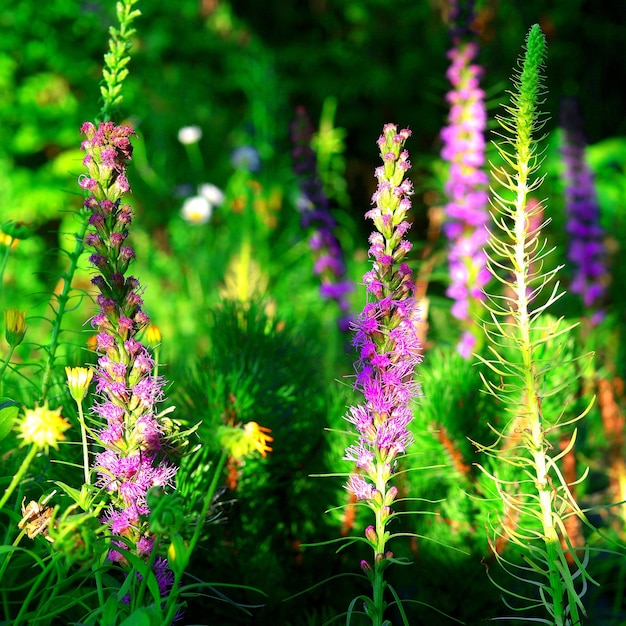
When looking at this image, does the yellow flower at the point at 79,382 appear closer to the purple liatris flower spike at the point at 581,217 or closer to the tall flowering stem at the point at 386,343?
the tall flowering stem at the point at 386,343

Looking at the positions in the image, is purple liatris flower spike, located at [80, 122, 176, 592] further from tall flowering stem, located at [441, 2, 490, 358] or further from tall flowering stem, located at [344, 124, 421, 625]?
tall flowering stem, located at [441, 2, 490, 358]

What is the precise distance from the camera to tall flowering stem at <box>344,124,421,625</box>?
2.48ft

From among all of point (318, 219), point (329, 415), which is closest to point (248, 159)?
point (318, 219)

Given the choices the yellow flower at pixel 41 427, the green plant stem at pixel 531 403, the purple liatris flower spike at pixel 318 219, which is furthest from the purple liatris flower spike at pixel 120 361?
the purple liatris flower spike at pixel 318 219

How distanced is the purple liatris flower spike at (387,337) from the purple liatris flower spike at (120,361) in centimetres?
21

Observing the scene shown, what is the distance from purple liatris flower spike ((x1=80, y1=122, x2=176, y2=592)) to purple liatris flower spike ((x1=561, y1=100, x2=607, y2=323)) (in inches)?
97.8

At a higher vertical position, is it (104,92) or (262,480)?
(104,92)

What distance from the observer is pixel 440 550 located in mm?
1024

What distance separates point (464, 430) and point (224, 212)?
3.69m

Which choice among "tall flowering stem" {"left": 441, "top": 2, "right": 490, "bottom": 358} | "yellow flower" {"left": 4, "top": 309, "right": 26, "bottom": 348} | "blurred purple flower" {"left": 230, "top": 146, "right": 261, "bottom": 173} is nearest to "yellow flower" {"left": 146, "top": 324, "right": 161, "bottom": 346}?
"yellow flower" {"left": 4, "top": 309, "right": 26, "bottom": 348}

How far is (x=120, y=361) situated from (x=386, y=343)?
27 centimetres

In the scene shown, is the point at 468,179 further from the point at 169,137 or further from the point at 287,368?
the point at 169,137

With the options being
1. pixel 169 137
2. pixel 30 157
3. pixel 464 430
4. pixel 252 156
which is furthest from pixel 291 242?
pixel 464 430

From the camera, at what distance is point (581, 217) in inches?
121
